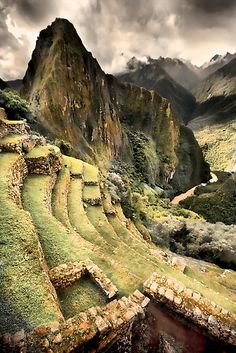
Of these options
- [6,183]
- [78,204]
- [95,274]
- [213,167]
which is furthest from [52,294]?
[213,167]

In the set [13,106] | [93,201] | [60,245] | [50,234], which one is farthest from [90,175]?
[60,245]

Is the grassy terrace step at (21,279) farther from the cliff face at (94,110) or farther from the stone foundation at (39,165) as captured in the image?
the cliff face at (94,110)

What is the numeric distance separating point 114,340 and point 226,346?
14.4 ft

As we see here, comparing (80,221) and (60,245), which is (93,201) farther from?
(60,245)

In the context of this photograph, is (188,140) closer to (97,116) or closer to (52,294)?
(97,116)

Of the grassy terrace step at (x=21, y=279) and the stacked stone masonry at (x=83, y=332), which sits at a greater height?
the grassy terrace step at (x=21, y=279)

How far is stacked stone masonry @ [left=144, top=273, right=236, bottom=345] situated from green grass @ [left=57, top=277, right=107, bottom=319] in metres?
1.99

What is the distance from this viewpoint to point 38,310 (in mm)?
8484

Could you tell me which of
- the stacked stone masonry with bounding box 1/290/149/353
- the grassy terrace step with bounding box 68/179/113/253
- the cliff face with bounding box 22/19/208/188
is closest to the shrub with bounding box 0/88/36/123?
the grassy terrace step with bounding box 68/179/113/253

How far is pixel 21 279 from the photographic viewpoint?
929cm

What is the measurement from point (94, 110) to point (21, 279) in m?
68.3

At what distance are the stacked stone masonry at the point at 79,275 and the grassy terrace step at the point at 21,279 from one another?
964 mm

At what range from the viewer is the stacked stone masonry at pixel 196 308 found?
9891 millimetres

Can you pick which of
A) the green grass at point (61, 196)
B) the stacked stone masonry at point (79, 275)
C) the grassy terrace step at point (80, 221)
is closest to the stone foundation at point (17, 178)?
the green grass at point (61, 196)
